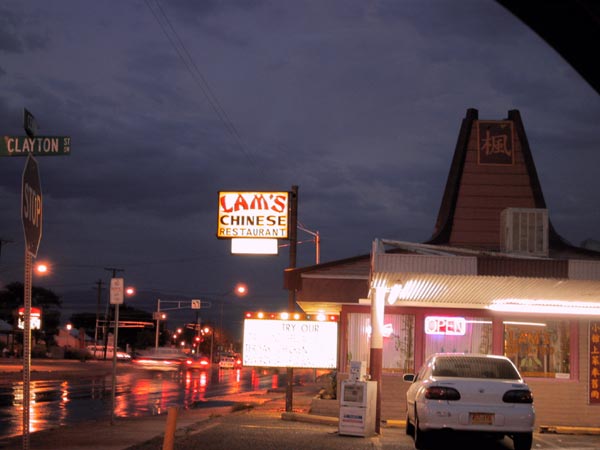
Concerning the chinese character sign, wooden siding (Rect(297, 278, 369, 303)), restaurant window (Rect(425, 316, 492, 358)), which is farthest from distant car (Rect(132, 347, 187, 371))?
restaurant window (Rect(425, 316, 492, 358))

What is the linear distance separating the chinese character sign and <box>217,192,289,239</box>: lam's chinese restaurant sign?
5904mm

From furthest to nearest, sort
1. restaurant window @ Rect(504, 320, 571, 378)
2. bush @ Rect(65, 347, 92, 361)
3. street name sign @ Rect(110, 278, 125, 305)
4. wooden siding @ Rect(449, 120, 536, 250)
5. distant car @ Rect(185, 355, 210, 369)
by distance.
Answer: bush @ Rect(65, 347, 92, 361) < distant car @ Rect(185, 355, 210, 369) < wooden siding @ Rect(449, 120, 536, 250) < restaurant window @ Rect(504, 320, 571, 378) < street name sign @ Rect(110, 278, 125, 305)

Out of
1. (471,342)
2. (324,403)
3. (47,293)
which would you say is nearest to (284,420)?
(324,403)

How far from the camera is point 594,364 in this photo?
18625 mm

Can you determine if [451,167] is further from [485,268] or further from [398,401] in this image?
[485,268]

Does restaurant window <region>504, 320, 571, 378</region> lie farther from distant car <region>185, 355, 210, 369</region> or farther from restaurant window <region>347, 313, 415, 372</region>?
distant car <region>185, 355, 210, 369</region>

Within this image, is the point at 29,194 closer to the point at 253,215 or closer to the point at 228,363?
the point at 253,215

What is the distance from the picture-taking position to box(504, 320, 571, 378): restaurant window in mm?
18797

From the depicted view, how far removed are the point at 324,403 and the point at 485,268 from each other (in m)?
7.73

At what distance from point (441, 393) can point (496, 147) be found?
1265 centimetres

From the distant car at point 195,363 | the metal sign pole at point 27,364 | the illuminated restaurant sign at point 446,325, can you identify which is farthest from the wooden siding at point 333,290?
the distant car at point 195,363

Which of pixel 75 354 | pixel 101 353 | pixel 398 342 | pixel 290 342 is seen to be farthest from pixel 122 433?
pixel 101 353

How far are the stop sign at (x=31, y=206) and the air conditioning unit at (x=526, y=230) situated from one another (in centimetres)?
1389

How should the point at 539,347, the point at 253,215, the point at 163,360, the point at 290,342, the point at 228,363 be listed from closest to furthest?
the point at 539,347 < the point at 290,342 < the point at 253,215 < the point at 163,360 < the point at 228,363
